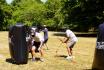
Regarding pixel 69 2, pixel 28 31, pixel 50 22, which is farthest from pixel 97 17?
pixel 50 22

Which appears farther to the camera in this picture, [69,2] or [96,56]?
[69,2]

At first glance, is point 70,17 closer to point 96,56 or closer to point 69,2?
point 69,2

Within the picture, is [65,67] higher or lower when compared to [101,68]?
lower

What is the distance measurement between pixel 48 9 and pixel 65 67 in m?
70.0

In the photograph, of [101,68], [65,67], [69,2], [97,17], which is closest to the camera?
[101,68]

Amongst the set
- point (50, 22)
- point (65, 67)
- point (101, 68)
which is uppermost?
point (101, 68)

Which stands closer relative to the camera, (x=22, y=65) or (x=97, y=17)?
(x=22, y=65)

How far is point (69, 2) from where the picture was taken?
47719 millimetres

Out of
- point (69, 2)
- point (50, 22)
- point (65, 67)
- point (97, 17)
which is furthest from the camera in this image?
point (50, 22)

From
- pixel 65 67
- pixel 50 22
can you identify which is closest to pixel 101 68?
pixel 65 67

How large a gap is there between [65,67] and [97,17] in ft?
91.9

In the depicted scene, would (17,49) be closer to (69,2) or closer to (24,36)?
(24,36)

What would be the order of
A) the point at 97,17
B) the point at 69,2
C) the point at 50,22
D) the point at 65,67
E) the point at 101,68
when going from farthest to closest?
the point at 50,22 → the point at 69,2 → the point at 97,17 → the point at 65,67 → the point at 101,68

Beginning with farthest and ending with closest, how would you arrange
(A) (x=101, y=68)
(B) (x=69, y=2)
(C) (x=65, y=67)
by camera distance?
(B) (x=69, y=2) < (C) (x=65, y=67) < (A) (x=101, y=68)
